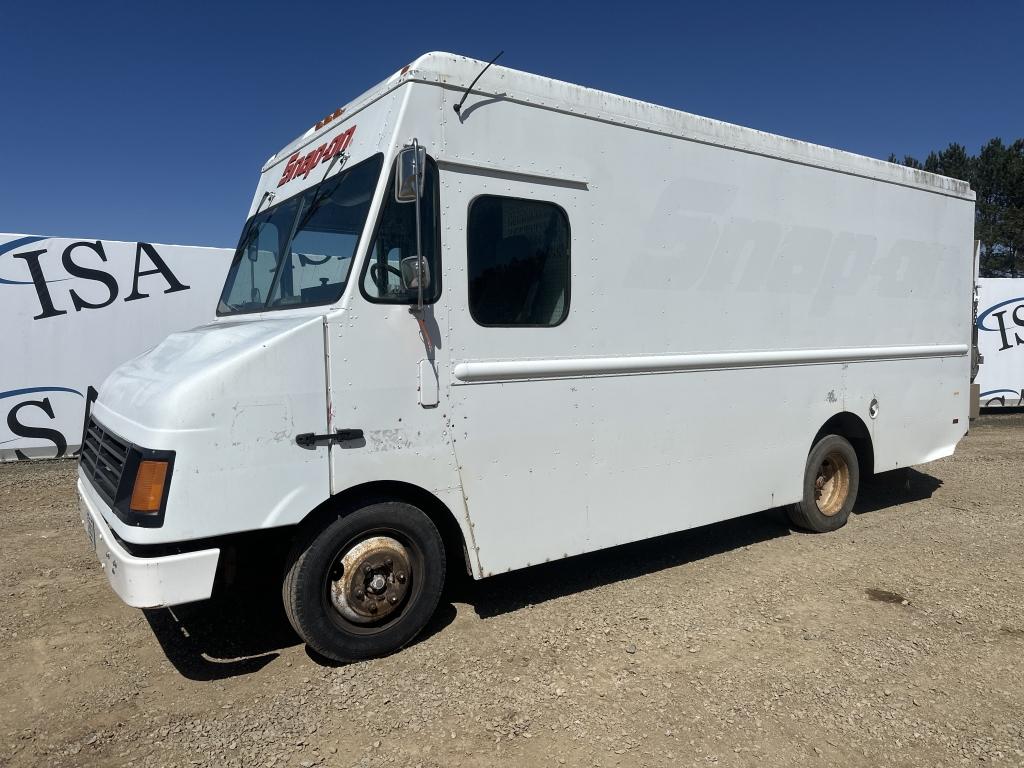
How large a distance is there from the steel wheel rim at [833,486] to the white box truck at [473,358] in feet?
1.55

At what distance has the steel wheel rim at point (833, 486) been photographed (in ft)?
20.0

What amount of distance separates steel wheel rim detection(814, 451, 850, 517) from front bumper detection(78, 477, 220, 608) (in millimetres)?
4994

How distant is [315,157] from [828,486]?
502 centimetres

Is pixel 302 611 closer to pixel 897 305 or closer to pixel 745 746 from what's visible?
pixel 745 746

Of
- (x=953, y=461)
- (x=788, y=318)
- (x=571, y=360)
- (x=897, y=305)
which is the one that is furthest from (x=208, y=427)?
(x=953, y=461)

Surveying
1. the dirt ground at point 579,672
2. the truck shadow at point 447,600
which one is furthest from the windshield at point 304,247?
the dirt ground at point 579,672

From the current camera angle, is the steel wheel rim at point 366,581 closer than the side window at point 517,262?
Yes

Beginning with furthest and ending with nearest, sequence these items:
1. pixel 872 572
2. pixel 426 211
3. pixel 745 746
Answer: pixel 872 572, pixel 426 211, pixel 745 746

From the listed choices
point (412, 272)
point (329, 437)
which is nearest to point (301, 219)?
point (412, 272)

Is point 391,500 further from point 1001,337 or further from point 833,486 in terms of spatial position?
point 1001,337

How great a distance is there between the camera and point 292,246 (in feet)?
13.4

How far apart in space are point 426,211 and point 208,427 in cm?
153

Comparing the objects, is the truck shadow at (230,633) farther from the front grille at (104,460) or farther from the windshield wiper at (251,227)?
the windshield wiper at (251,227)

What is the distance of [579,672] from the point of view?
11.9ft
